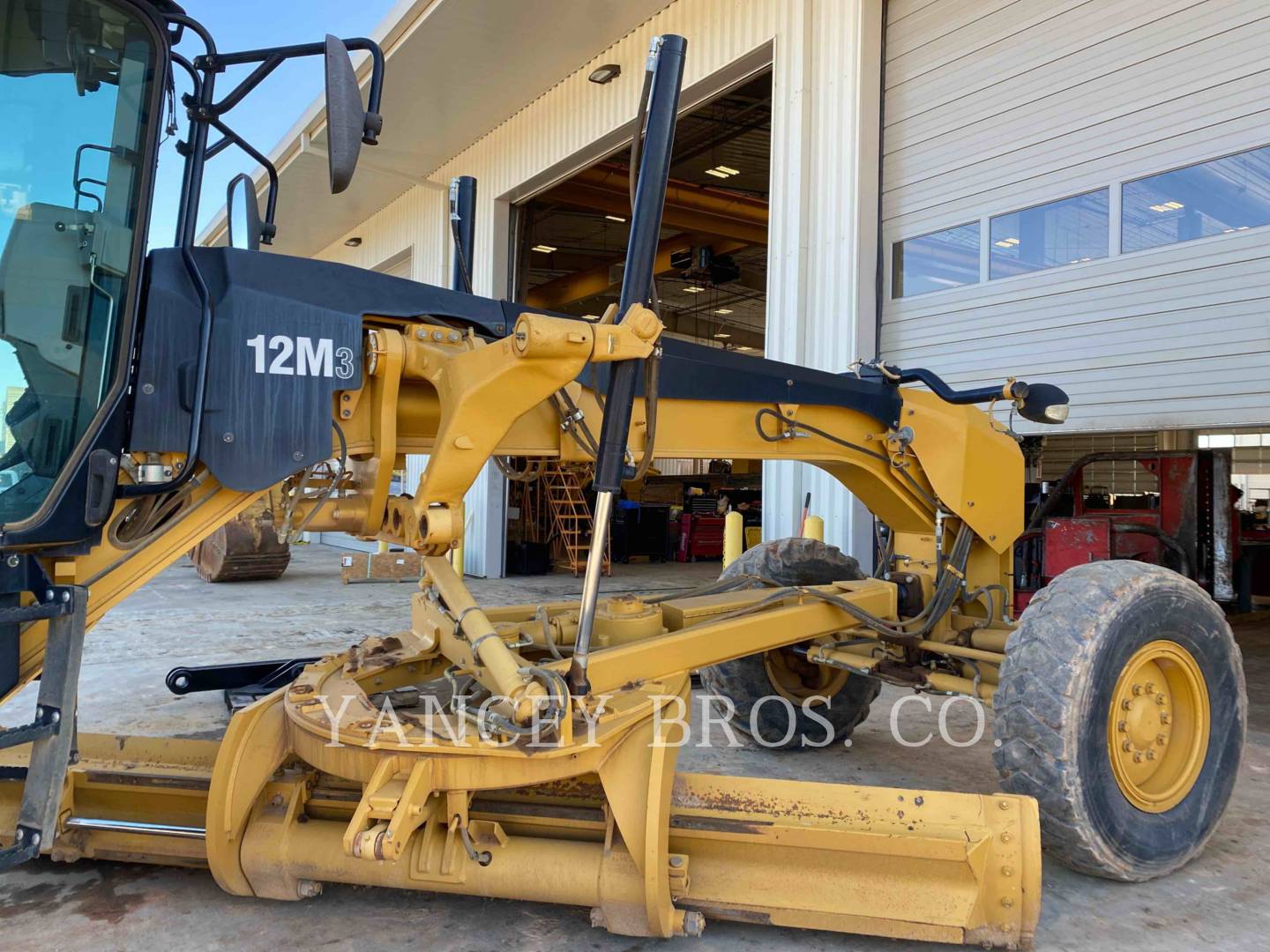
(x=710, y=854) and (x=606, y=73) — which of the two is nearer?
(x=710, y=854)

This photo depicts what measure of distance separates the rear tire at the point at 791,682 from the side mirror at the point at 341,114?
9.80 ft

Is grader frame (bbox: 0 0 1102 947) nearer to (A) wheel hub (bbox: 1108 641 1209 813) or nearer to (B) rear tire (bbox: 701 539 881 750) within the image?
(A) wheel hub (bbox: 1108 641 1209 813)

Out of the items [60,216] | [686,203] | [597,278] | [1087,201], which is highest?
[686,203]

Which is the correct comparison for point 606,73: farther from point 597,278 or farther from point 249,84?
point 597,278

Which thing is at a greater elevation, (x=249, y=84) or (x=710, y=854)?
(x=249, y=84)

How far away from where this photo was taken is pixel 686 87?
9086mm

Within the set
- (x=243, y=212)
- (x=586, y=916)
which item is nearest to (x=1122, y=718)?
(x=586, y=916)

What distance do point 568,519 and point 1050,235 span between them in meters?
9.07

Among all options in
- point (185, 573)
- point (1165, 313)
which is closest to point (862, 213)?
point (1165, 313)

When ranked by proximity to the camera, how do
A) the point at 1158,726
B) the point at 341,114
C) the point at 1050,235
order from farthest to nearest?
the point at 1050,235 < the point at 1158,726 < the point at 341,114

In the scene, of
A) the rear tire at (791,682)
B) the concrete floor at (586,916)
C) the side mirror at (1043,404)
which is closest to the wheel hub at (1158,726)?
the concrete floor at (586,916)

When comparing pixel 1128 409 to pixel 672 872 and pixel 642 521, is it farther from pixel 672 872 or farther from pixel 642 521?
pixel 642 521

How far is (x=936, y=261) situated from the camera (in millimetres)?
7223

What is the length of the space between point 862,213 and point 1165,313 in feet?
8.40
